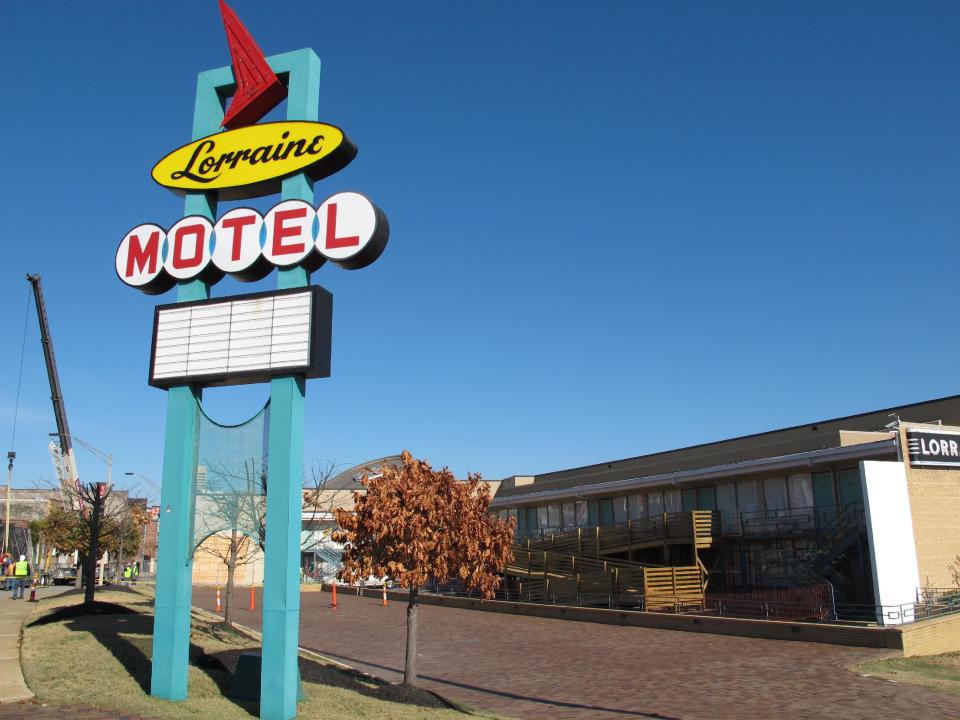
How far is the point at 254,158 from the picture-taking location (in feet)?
46.8

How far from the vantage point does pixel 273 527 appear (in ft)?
41.2

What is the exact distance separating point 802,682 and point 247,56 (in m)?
17.5

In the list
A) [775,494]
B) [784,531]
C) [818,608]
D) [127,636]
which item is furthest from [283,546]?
[775,494]

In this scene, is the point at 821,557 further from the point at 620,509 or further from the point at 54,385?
the point at 54,385

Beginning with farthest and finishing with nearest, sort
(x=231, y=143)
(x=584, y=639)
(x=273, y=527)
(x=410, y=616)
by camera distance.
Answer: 1. (x=584, y=639)
2. (x=410, y=616)
3. (x=231, y=143)
4. (x=273, y=527)

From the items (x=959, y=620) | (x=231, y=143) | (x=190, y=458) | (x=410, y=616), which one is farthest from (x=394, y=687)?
(x=959, y=620)

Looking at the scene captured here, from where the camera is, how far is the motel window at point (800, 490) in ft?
103

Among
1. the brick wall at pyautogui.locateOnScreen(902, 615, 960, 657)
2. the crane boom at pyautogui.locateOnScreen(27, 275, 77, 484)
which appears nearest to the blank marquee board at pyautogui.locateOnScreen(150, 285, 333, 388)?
the brick wall at pyautogui.locateOnScreen(902, 615, 960, 657)

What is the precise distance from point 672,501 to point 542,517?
12059mm

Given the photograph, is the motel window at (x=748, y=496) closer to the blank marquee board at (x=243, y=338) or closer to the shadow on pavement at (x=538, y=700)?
the shadow on pavement at (x=538, y=700)

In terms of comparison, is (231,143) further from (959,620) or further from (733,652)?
(959,620)

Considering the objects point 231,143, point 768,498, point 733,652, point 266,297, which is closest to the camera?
point 266,297

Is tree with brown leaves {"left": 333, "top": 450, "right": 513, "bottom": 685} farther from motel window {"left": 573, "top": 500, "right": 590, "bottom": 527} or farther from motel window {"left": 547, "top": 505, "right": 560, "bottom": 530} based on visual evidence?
motel window {"left": 547, "top": 505, "right": 560, "bottom": 530}

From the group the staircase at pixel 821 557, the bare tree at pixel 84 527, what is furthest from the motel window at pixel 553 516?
the bare tree at pixel 84 527
